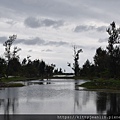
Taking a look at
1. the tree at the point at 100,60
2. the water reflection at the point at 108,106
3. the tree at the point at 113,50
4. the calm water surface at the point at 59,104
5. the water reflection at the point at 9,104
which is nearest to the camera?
the water reflection at the point at 108,106

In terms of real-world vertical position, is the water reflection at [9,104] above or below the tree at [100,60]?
below

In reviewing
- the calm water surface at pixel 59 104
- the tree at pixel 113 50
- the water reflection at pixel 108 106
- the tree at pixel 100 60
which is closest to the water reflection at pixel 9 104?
the calm water surface at pixel 59 104

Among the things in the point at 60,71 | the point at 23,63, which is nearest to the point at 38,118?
the point at 23,63

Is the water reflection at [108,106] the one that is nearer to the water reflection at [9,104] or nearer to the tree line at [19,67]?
the water reflection at [9,104]

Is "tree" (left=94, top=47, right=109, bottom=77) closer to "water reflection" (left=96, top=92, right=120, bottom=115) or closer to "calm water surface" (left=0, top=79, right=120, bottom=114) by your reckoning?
"calm water surface" (left=0, top=79, right=120, bottom=114)

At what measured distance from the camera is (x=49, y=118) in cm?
1617

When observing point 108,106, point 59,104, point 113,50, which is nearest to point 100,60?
point 113,50

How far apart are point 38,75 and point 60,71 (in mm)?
38798

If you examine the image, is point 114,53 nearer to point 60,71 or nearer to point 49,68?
point 49,68

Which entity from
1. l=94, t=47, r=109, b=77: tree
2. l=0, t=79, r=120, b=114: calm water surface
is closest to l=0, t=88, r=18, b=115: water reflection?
l=0, t=79, r=120, b=114: calm water surface

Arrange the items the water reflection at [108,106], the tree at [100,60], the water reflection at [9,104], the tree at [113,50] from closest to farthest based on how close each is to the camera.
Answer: the water reflection at [108,106]
the water reflection at [9,104]
the tree at [113,50]
the tree at [100,60]

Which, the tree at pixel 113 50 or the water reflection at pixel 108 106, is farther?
the tree at pixel 113 50

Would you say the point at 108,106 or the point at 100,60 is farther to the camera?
the point at 100,60

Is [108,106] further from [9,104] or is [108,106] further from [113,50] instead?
[113,50]
